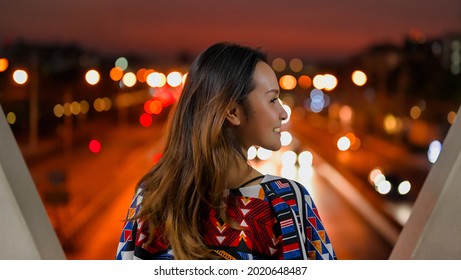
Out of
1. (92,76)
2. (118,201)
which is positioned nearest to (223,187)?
(92,76)

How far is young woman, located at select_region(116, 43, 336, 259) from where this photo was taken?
193cm

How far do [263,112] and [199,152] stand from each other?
0.20 meters

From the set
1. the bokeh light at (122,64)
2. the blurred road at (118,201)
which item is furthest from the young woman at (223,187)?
the bokeh light at (122,64)

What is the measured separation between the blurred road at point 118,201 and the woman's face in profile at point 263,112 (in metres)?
12.7

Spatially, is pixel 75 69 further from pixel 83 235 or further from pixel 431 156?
pixel 83 235

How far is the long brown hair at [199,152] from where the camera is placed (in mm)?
1986

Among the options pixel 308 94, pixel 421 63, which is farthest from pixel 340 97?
pixel 421 63

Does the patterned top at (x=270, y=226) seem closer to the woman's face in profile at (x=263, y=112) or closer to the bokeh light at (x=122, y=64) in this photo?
the woman's face in profile at (x=263, y=112)

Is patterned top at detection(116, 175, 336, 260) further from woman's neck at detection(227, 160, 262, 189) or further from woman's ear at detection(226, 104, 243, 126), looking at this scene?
woman's ear at detection(226, 104, 243, 126)

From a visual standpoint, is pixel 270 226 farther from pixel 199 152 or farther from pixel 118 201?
pixel 118 201

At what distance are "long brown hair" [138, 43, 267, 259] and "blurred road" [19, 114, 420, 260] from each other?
1268 centimetres

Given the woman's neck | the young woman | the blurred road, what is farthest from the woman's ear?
the blurred road

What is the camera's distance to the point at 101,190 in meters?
42.0
